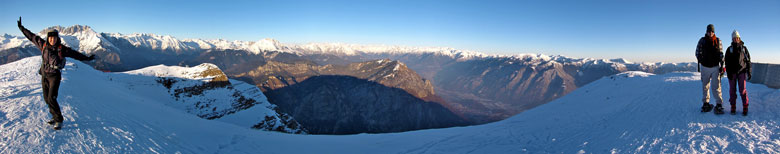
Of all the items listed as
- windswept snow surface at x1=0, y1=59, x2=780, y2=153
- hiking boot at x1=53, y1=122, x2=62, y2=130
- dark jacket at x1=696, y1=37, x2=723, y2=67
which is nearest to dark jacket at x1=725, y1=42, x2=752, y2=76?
dark jacket at x1=696, y1=37, x2=723, y2=67

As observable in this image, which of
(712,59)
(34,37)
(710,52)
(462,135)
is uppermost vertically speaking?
(34,37)

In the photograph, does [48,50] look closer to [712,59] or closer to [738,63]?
[712,59]

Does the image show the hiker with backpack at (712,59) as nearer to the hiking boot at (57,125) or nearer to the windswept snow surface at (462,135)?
the windswept snow surface at (462,135)

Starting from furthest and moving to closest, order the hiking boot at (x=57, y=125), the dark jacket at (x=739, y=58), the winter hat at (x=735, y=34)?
the winter hat at (x=735, y=34)
the dark jacket at (x=739, y=58)
the hiking boot at (x=57, y=125)

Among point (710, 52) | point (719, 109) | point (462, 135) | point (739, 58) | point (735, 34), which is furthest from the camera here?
point (462, 135)

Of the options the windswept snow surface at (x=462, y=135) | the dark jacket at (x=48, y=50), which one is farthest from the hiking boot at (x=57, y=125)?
the dark jacket at (x=48, y=50)

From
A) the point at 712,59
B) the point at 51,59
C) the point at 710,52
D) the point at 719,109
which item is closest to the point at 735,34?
the point at 710,52

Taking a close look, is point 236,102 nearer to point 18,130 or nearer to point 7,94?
point 7,94

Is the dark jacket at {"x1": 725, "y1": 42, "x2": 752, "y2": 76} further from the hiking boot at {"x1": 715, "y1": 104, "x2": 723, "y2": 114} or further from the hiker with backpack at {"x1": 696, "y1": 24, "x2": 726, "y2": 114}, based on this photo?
the hiking boot at {"x1": 715, "y1": 104, "x2": 723, "y2": 114}
